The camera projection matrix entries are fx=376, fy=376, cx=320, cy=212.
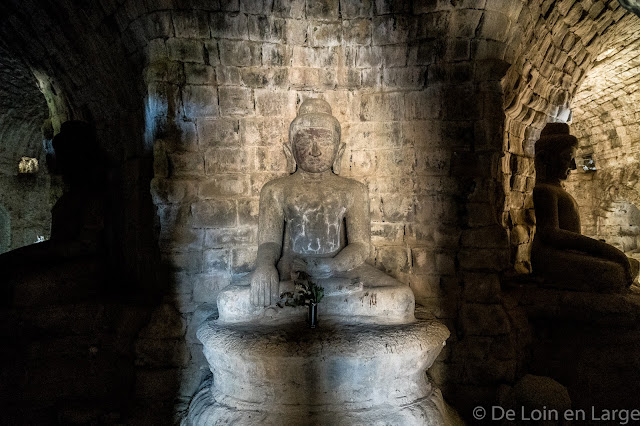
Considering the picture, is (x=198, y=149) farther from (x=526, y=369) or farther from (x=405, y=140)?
(x=526, y=369)

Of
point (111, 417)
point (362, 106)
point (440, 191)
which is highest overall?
point (362, 106)

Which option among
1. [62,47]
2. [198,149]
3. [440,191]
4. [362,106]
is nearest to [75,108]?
[62,47]

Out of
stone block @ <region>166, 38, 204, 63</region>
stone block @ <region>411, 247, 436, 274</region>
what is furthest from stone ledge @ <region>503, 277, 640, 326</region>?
stone block @ <region>166, 38, 204, 63</region>

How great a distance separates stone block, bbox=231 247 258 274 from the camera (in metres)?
3.67

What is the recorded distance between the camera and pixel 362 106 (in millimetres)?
3787

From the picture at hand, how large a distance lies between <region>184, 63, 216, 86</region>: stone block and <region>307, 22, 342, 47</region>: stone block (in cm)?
98

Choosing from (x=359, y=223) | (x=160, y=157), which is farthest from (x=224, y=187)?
(x=359, y=223)

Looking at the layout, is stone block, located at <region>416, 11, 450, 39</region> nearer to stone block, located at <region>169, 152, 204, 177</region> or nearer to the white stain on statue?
the white stain on statue

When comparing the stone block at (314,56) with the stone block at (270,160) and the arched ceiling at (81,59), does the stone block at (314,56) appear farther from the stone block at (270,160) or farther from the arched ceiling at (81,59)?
the arched ceiling at (81,59)

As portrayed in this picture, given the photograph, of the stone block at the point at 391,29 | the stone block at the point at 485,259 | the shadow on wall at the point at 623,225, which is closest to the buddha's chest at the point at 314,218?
the stone block at the point at 485,259

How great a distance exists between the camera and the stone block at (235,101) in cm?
359

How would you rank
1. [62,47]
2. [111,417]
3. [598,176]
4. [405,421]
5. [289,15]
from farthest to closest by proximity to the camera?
[598,176] < [62,47] < [289,15] < [111,417] < [405,421]

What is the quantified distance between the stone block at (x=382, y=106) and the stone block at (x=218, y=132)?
127 cm

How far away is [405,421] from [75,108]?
5316mm
